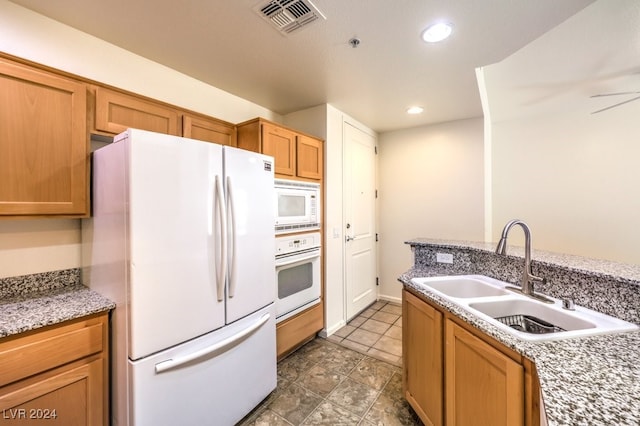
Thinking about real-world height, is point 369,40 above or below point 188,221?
above

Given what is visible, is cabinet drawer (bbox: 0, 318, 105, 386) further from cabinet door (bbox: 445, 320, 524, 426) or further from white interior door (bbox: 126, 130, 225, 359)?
cabinet door (bbox: 445, 320, 524, 426)

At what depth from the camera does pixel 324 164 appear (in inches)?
109

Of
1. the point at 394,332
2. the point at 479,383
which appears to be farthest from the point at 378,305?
the point at 479,383

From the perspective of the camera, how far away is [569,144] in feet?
11.4

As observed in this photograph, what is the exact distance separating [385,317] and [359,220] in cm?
126

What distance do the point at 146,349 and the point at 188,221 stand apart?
2.05 ft

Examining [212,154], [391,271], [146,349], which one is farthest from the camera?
[391,271]

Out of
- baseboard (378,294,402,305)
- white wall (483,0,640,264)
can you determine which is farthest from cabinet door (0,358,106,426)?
white wall (483,0,640,264)

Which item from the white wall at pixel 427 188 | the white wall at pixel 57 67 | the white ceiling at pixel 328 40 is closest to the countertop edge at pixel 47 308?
the white wall at pixel 57 67

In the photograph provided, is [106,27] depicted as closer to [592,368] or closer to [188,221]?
[188,221]

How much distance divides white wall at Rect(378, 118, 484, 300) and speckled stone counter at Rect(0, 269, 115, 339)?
10.8ft

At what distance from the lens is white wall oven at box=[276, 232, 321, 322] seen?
2.21m

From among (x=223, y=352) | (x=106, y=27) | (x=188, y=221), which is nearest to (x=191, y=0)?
(x=106, y=27)

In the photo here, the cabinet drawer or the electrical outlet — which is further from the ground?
the electrical outlet
